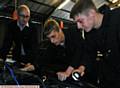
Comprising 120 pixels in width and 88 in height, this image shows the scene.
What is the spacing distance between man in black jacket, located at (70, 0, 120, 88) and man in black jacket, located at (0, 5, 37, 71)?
114 cm

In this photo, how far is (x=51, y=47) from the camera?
298 centimetres

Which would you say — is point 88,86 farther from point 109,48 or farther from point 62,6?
point 62,6

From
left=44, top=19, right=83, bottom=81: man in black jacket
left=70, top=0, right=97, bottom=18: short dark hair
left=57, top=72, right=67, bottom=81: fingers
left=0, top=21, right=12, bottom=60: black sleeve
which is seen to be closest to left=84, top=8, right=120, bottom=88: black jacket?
left=70, top=0, right=97, bottom=18: short dark hair

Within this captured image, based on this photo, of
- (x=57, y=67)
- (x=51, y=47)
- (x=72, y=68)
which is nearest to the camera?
(x=72, y=68)

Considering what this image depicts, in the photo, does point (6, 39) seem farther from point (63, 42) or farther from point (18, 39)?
point (63, 42)

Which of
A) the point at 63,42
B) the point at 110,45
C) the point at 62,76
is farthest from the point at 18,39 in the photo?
the point at 110,45

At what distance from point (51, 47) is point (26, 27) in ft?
1.88

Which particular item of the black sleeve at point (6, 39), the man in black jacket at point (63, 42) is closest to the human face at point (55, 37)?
the man in black jacket at point (63, 42)

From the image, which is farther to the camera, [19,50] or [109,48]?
[19,50]

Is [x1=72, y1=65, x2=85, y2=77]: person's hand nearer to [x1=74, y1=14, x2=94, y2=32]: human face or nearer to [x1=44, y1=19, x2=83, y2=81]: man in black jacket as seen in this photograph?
[x1=44, y1=19, x2=83, y2=81]: man in black jacket

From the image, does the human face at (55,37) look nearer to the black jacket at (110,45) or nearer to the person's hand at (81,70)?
the person's hand at (81,70)

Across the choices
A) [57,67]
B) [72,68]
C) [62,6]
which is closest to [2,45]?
[57,67]

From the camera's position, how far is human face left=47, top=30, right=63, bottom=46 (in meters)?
2.85

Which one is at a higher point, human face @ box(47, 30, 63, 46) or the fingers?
human face @ box(47, 30, 63, 46)
